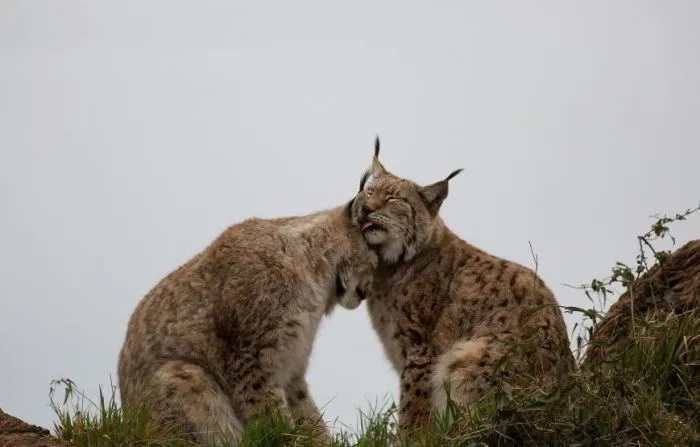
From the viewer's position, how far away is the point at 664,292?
845 cm

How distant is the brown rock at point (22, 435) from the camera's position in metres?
6.54

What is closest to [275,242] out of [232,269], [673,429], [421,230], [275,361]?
[232,269]

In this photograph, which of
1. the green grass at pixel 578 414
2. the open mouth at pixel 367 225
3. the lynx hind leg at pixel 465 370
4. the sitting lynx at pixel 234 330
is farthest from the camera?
the open mouth at pixel 367 225

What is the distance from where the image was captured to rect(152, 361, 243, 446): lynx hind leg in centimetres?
733

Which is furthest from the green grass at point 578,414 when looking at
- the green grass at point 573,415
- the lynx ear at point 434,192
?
the lynx ear at point 434,192

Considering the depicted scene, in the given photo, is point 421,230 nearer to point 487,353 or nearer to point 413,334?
point 413,334

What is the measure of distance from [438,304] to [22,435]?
11.3ft

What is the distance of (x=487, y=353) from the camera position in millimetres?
7988

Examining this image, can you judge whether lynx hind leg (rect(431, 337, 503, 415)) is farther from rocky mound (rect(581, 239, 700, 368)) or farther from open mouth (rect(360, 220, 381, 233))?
open mouth (rect(360, 220, 381, 233))

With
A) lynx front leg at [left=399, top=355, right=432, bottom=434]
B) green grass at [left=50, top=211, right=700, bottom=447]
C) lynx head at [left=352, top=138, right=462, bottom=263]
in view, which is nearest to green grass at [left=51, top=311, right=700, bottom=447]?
green grass at [left=50, top=211, right=700, bottom=447]

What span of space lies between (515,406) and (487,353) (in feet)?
6.21

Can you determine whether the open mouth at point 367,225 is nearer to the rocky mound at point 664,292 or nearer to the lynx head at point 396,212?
the lynx head at point 396,212

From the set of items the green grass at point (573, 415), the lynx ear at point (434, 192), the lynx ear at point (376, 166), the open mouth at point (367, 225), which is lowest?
the green grass at point (573, 415)

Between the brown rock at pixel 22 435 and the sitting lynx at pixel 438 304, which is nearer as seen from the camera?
the brown rock at pixel 22 435
